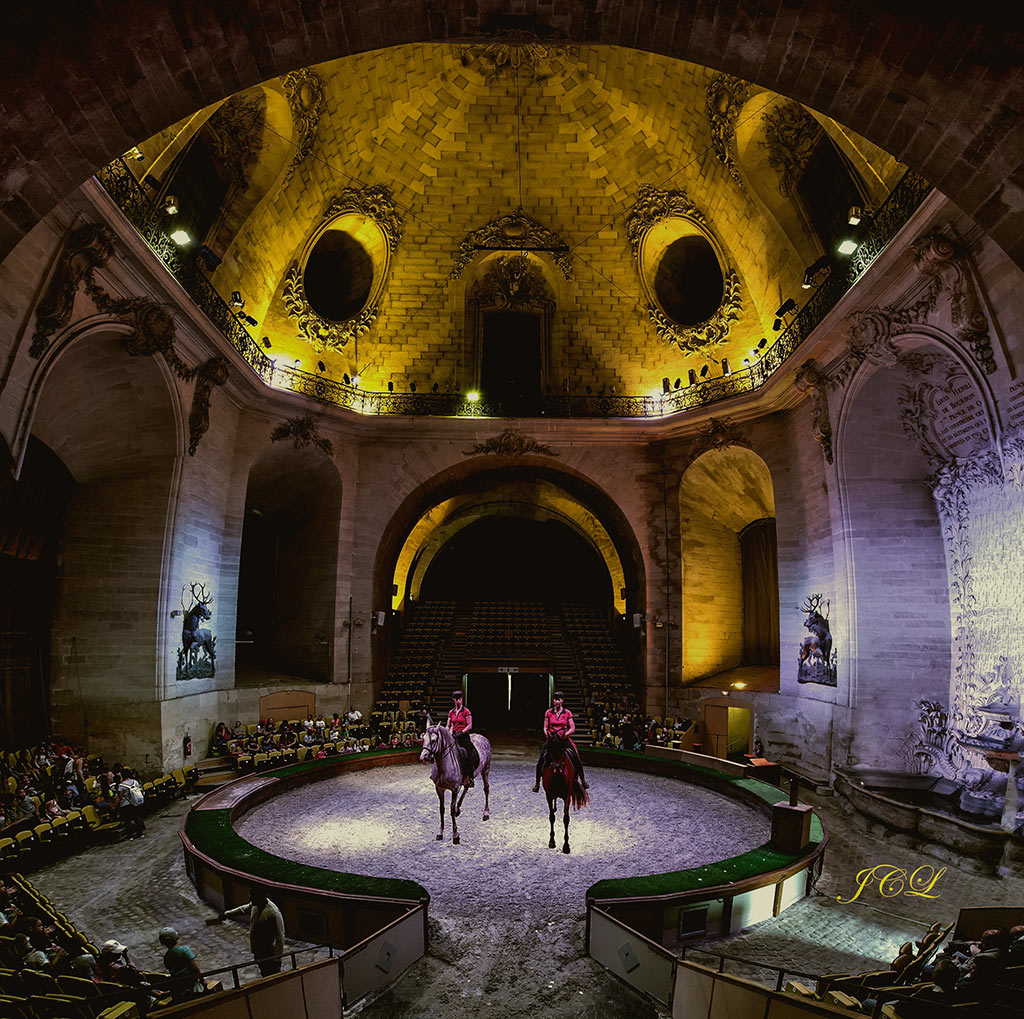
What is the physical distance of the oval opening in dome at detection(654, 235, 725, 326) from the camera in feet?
77.7

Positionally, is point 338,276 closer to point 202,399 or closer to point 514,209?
point 514,209

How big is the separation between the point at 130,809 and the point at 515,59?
22797 millimetres

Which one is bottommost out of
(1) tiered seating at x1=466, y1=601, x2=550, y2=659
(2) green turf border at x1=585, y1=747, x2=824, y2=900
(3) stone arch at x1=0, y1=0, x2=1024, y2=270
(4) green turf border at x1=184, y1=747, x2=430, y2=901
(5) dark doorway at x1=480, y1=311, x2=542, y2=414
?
→ (4) green turf border at x1=184, y1=747, x2=430, y2=901

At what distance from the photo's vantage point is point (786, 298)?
19375 mm

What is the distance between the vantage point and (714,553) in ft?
77.2

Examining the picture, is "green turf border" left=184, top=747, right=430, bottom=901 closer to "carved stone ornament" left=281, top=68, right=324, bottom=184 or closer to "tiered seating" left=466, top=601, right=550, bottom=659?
"tiered seating" left=466, top=601, right=550, bottom=659

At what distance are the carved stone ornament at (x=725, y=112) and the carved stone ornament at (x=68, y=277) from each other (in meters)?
16.1

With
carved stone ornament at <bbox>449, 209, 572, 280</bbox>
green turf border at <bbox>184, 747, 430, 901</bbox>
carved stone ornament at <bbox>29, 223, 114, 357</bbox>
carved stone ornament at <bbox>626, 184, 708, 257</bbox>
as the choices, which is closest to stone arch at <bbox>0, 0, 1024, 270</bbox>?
carved stone ornament at <bbox>29, 223, 114, 357</bbox>

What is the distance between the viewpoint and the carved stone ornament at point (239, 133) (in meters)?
17.7

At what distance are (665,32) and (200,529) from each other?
1547cm

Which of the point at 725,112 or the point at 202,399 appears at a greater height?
the point at 725,112

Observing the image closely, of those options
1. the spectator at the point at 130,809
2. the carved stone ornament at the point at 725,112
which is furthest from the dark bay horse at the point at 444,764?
the carved stone ornament at the point at 725,112

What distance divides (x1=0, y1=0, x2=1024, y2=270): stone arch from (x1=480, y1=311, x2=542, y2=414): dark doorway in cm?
1874

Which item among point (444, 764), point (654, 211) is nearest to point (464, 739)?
point (444, 764)
